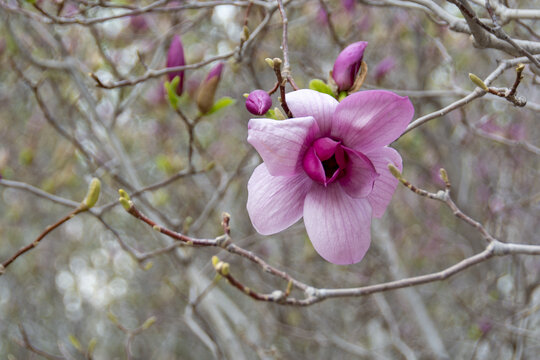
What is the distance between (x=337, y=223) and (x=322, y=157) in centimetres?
10

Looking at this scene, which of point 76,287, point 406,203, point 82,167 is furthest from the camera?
point 76,287

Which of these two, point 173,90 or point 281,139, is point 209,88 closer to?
point 173,90

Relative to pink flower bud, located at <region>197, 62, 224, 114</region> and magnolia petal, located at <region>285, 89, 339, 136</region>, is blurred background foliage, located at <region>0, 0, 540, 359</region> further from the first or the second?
magnolia petal, located at <region>285, 89, 339, 136</region>

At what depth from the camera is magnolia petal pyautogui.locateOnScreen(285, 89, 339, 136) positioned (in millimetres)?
716

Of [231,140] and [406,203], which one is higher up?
[231,140]

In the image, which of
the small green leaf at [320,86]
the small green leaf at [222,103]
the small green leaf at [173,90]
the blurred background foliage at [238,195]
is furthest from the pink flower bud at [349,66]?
the blurred background foliage at [238,195]

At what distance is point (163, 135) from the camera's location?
118 inches

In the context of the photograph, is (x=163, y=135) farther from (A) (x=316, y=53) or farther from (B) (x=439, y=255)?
(B) (x=439, y=255)

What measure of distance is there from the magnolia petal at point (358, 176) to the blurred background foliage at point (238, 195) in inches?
33.2

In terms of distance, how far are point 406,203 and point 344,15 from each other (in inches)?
48.7

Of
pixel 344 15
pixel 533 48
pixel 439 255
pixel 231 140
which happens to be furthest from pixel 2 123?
pixel 533 48

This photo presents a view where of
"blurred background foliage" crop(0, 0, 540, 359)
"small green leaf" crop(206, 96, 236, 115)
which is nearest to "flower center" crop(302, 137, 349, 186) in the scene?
"small green leaf" crop(206, 96, 236, 115)

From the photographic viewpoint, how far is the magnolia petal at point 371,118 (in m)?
0.69

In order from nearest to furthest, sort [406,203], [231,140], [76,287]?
[406,203], [231,140], [76,287]
